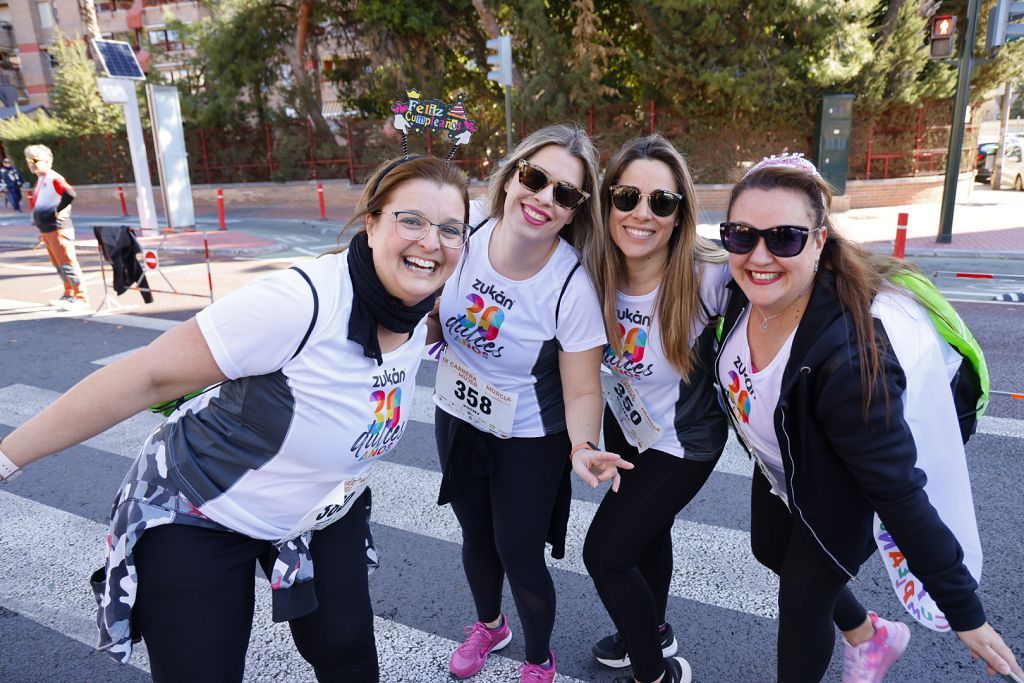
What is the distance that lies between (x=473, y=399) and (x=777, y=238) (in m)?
1.15

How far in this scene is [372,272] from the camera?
1.90 meters

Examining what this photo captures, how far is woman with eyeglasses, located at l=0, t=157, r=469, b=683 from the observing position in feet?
5.59

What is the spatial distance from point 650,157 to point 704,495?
239 centimetres

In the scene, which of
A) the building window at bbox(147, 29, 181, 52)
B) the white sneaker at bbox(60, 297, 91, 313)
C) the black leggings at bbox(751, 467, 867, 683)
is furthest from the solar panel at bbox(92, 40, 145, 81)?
the building window at bbox(147, 29, 181, 52)

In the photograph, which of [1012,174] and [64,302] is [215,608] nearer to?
[64,302]

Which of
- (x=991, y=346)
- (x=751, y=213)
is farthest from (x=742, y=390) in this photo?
(x=991, y=346)

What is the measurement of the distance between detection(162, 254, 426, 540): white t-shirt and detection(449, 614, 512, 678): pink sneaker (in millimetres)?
1133

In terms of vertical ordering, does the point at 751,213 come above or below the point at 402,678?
above

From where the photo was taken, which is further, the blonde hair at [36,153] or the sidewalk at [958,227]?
the sidewalk at [958,227]

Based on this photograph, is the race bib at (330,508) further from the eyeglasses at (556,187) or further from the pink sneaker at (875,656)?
the pink sneaker at (875,656)

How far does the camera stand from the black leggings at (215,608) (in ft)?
5.82

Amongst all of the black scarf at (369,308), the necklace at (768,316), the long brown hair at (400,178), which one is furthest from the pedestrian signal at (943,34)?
the black scarf at (369,308)

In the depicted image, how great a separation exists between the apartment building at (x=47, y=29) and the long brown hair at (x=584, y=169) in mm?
47320

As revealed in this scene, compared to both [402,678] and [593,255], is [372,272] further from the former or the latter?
[402,678]
